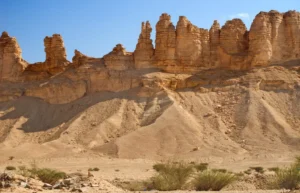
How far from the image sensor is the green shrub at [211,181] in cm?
2148

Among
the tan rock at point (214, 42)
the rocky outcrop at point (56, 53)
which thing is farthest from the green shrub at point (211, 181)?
the rocky outcrop at point (56, 53)

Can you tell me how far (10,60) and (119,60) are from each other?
40.5 feet

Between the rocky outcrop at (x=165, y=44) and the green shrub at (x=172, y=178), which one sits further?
the rocky outcrop at (x=165, y=44)

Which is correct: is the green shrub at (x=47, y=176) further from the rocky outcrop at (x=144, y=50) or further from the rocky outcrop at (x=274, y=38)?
the rocky outcrop at (x=274, y=38)

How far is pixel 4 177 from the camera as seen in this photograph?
19.9m

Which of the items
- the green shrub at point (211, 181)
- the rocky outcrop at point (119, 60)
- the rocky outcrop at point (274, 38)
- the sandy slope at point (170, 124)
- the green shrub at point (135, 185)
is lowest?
the green shrub at point (135, 185)

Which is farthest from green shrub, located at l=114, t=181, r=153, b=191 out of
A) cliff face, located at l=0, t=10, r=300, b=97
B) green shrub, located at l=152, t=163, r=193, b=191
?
cliff face, located at l=0, t=10, r=300, b=97

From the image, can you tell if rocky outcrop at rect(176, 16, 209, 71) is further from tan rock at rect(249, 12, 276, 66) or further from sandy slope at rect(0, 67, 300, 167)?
tan rock at rect(249, 12, 276, 66)

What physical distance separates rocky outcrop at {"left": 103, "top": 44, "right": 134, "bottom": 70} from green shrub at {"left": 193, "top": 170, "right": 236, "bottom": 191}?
3180cm

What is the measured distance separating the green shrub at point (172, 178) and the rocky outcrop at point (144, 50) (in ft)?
92.6

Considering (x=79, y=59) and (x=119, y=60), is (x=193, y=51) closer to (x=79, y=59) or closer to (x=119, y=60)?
(x=119, y=60)

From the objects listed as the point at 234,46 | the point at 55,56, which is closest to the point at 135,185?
the point at 234,46

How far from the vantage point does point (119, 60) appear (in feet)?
173

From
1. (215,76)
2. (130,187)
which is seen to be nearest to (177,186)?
(130,187)
